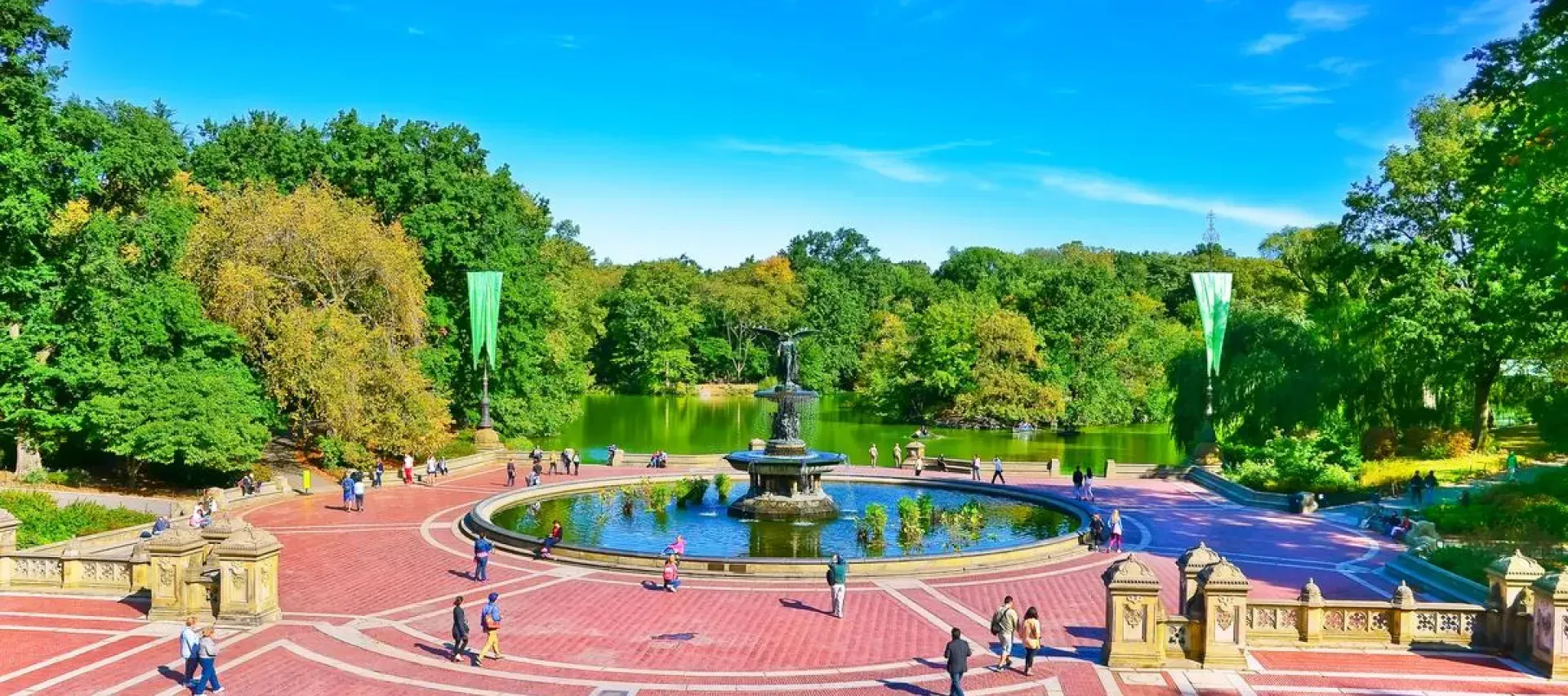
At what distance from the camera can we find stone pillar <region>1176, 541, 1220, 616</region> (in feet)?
56.7

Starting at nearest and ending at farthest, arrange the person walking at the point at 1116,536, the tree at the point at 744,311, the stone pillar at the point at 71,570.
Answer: the stone pillar at the point at 71,570
the person walking at the point at 1116,536
the tree at the point at 744,311

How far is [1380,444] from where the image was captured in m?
43.4

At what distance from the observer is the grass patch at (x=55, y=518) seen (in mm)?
24002

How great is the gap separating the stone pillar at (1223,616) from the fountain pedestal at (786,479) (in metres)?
15.7

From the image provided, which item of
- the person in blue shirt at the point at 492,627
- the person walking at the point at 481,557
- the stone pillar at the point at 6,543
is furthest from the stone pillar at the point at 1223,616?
the stone pillar at the point at 6,543

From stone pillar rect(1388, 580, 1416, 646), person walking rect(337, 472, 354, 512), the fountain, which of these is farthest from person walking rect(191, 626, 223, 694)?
stone pillar rect(1388, 580, 1416, 646)

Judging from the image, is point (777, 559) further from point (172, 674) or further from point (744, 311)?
point (744, 311)

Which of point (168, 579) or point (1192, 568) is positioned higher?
point (1192, 568)

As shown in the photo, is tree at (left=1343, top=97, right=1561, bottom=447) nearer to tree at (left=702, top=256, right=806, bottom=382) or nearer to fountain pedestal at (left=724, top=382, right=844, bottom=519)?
fountain pedestal at (left=724, top=382, right=844, bottom=519)

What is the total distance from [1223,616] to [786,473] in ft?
53.8

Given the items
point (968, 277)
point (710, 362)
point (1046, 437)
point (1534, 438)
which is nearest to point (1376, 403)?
point (1534, 438)

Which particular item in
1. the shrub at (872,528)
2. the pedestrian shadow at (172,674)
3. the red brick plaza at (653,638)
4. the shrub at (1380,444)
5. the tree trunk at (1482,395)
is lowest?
the pedestrian shadow at (172,674)

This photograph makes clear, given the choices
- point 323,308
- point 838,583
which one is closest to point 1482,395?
point 838,583

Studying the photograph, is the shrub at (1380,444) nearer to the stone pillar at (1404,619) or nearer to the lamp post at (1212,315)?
the lamp post at (1212,315)
